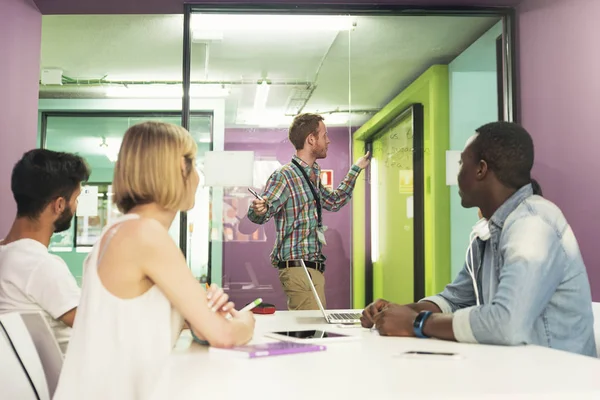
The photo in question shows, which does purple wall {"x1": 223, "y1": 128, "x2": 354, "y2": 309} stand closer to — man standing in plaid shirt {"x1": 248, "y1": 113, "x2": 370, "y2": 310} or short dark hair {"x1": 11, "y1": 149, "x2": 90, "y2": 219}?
man standing in plaid shirt {"x1": 248, "y1": 113, "x2": 370, "y2": 310}

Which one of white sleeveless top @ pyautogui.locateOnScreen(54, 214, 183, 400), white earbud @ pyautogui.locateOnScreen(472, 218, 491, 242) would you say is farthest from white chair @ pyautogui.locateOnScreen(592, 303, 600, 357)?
white sleeveless top @ pyautogui.locateOnScreen(54, 214, 183, 400)

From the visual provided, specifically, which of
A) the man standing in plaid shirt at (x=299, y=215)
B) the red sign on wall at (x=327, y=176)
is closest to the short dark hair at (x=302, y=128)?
the man standing in plaid shirt at (x=299, y=215)

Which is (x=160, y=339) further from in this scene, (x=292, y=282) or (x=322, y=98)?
(x=322, y=98)

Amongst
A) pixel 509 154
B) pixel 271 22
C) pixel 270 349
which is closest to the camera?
pixel 270 349

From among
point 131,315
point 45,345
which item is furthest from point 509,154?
point 45,345

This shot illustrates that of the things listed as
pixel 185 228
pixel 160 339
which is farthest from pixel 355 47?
pixel 160 339

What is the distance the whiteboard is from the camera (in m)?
4.15

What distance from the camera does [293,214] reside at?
363 centimetres

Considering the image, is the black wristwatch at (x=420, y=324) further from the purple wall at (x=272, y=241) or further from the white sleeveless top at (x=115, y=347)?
the purple wall at (x=272, y=241)

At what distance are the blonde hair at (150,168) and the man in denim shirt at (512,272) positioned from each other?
69 centimetres

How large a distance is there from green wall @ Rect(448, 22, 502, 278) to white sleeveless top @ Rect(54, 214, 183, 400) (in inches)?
132

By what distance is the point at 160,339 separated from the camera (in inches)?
53.2

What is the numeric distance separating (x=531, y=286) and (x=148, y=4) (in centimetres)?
325

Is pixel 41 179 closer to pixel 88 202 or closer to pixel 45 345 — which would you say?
pixel 45 345
